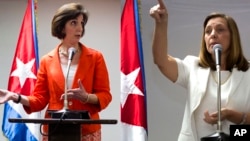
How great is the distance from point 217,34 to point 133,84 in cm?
124

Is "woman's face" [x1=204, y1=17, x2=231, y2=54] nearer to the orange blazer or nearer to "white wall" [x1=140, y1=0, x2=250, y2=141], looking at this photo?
the orange blazer

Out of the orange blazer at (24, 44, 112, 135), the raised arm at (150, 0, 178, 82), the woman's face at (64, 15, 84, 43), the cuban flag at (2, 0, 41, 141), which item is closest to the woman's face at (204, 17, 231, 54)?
the raised arm at (150, 0, 178, 82)

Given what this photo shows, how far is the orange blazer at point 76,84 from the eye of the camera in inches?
96.6

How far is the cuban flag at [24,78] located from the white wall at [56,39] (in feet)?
1.68

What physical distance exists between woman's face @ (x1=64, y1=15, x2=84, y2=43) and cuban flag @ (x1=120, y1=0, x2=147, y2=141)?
30.9 inches

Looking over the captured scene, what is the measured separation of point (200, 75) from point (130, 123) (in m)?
1.22

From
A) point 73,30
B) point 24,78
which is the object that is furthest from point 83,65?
point 24,78

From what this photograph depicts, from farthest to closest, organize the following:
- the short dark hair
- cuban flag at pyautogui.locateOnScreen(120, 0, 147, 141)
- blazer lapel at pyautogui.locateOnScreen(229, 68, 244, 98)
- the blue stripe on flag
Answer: the blue stripe on flag → cuban flag at pyautogui.locateOnScreen(120, 0, 147, 141) → the short dark hair → blazer lapel at pyautogui.locateOnScreen(229, 68, 244, 98)

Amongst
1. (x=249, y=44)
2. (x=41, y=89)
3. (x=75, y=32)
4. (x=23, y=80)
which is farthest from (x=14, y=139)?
(x=249, y=44)

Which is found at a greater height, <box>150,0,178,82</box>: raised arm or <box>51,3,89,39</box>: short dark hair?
<box>51,3,89,39</box>: short dark hair

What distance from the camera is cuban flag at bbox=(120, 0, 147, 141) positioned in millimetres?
3207

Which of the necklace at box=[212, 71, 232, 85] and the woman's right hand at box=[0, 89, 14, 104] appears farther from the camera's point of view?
the woman's right hand at box=[0, 89, 14, 104]

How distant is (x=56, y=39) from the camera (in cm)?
416

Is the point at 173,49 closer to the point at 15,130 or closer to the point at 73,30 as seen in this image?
the point at 73,30
